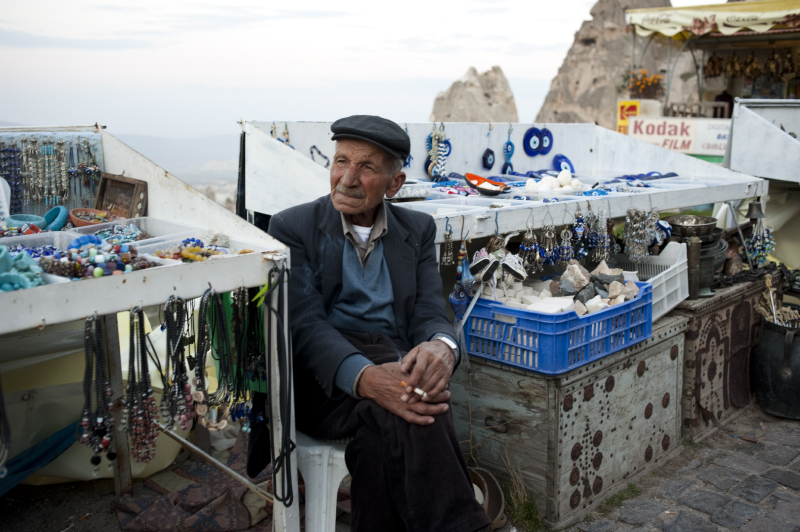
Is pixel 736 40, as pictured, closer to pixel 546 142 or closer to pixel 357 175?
pixel 546 142

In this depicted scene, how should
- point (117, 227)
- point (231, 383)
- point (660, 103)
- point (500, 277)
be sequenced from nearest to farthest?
point (231, 383)
point (117, 227)
point (500, 277)
point (660, 103)

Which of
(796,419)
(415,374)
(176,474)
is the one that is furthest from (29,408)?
(796,419)

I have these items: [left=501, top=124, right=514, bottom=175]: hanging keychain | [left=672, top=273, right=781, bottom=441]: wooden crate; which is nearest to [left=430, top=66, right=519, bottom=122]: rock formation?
[left=501, top=124, right=514, bottom=175]: hanging keychain

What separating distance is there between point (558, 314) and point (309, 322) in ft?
3.51

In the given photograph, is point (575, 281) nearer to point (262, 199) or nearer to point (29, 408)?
point (262, 199)

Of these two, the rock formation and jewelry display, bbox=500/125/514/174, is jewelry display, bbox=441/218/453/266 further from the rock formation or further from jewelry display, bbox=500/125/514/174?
the rock formation

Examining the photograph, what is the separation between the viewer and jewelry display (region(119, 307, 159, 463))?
1.77 m

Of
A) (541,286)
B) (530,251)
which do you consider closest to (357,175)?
(530,251)

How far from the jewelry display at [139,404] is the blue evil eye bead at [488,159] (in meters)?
3.71

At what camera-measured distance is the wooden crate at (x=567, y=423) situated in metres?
2.78

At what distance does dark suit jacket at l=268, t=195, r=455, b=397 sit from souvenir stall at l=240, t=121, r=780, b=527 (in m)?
0.30

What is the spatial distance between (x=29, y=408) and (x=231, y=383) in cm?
135

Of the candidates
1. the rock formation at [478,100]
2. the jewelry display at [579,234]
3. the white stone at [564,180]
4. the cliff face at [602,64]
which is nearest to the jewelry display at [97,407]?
the jewelry display at [579,234]

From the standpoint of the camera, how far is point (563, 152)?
228 inches
